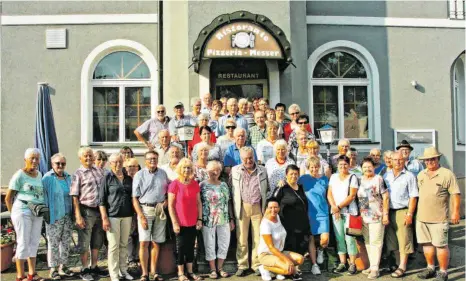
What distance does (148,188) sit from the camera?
622 cm

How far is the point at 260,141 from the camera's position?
7.35 m

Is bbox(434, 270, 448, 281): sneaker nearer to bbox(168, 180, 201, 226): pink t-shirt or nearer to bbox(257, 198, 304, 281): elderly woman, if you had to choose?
bbox(257, 198, 304, 281): elderly woman

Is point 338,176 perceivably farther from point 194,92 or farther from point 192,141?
point 194,92

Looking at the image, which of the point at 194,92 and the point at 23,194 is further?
the point at 194,92

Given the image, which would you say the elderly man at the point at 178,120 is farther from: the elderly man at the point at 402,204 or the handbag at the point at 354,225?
the elderly man at the point at 402,204

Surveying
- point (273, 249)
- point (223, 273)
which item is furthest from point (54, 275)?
point (273, 249)

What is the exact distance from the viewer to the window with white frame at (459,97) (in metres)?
12.7

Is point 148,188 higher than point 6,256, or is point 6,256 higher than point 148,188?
point 148,188

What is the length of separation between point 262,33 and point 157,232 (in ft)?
16.4

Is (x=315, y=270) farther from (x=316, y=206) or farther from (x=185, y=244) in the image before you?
(x=185, y=244)

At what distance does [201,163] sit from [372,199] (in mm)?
2546

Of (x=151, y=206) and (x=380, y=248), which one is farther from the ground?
(x=151, y=206)

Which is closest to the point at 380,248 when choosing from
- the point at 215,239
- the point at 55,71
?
the point at 215,239

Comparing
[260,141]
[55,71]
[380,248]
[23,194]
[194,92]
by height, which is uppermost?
[55,71]
